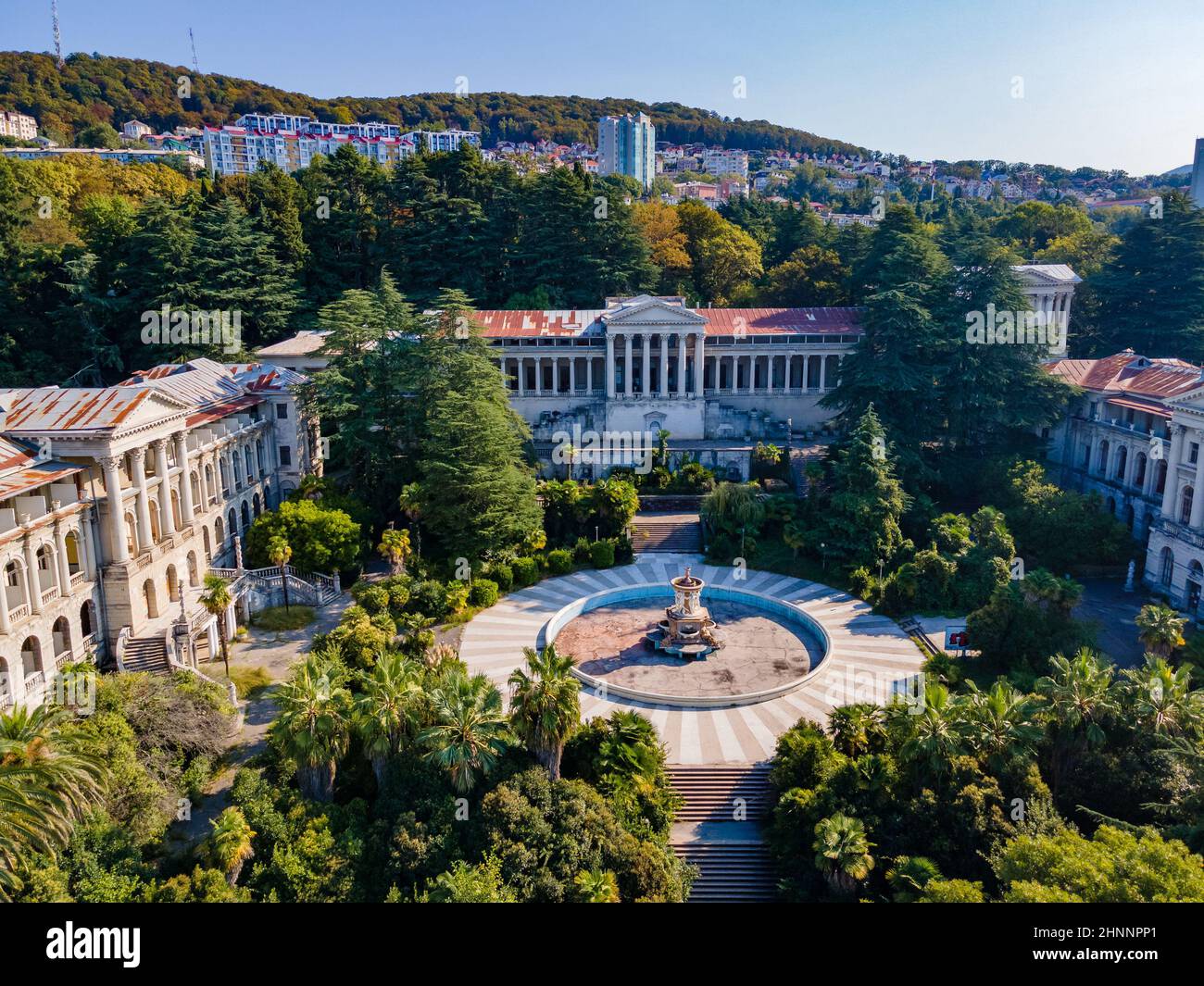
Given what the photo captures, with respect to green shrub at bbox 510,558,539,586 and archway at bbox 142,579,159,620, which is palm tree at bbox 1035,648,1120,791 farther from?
archway at bbox 142,579,159,620

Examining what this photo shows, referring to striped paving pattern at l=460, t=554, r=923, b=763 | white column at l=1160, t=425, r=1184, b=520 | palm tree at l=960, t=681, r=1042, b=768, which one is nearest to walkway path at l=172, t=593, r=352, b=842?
striped paving pattern at l=460, t=554, r=923, b=763

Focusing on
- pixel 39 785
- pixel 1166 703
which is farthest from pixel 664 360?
pixel 39 785

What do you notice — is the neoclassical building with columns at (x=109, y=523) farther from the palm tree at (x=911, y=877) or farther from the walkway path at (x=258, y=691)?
the palm tree at (x=911, y=877)

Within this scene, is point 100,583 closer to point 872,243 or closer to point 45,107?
point 872,243

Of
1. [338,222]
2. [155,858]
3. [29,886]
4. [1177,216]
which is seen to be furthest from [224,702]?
[1177,216]

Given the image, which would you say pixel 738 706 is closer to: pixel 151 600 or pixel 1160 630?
pixel 1160 630

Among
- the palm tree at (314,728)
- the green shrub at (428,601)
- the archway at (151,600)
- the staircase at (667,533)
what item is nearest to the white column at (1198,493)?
the staircase at (667,533)
